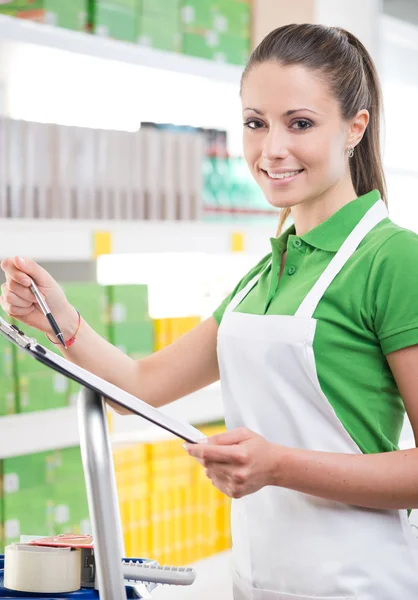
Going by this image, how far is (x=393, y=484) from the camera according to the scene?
136cm

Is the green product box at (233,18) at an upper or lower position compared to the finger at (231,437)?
upper

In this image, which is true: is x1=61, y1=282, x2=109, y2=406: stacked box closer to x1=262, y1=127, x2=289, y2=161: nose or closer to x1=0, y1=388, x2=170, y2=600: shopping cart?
x1=262, y1=127, x2=289, y2=161: nose

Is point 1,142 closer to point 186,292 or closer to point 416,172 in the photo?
point 186,292

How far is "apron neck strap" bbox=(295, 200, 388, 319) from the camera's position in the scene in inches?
58.0

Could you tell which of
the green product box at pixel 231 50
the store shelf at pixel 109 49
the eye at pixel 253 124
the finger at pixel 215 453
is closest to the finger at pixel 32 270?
the eye at pixel 253 124

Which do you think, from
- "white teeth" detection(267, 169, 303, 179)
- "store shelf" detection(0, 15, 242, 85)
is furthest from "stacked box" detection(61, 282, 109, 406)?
"white teeth" detection(267, 169, 303, 179)

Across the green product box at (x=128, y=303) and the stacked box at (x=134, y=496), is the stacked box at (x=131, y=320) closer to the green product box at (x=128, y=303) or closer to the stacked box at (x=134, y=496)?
the green product box at (x=128, y=303)

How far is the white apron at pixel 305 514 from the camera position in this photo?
1.46 m

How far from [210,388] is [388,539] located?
4.93 feet

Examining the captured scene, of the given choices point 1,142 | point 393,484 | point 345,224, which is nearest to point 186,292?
point 1,142

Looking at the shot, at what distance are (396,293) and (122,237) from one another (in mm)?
1318

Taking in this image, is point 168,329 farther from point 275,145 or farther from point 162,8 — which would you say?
point 275,145

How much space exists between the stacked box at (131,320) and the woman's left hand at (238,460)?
1.30m

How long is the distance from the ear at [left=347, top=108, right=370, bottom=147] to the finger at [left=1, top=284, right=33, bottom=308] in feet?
1.99
